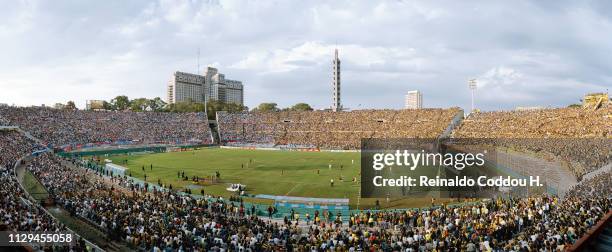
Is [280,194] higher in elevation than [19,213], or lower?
lower

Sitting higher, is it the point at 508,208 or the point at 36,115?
the point at 36,115

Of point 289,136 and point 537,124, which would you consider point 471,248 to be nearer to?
point 537,124

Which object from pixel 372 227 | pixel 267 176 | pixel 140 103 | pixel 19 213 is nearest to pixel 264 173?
pixel 267 176

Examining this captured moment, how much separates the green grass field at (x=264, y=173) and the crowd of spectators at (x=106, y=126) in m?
16.0

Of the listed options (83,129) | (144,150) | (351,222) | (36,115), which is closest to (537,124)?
(351,222)

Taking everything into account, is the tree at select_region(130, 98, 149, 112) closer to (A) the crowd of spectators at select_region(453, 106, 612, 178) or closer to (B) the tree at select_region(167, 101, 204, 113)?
(B) the tree at select_region(167, 101, 204, 113)

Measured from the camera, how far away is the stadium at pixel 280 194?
16078 mm

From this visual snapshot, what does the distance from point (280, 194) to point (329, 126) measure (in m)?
58.9

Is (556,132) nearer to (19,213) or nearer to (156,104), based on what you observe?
(19,213)

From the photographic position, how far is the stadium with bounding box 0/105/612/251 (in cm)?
1608

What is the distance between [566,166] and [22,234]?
124 ft

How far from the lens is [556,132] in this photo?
55062 millimetres

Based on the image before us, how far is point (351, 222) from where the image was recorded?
2083 centimetres

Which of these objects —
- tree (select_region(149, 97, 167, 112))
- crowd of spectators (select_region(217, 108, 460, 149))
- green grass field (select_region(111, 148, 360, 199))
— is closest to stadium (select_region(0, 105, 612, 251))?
green grass field (select_region(111, 148, 360, 199))
